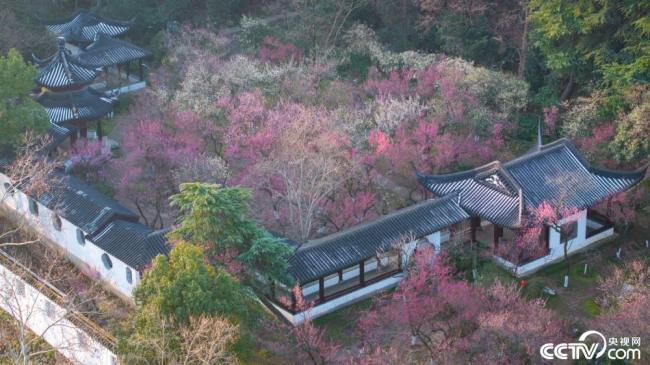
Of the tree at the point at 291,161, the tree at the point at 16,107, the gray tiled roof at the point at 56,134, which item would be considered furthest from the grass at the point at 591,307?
the gray tiled roof at the point at 56,134

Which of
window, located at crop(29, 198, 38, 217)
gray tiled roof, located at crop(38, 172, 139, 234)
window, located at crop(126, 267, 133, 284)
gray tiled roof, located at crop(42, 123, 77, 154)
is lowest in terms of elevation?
window, located at crop(126, 267, 133, 284)

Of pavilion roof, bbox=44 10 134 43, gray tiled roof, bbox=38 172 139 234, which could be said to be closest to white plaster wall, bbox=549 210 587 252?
gray tiled roof, bbox=38 172 139 234

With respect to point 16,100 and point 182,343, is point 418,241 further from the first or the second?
point 16,100

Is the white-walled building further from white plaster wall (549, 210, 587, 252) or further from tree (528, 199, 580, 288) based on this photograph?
white plaster wall (549, 210, 587, 252)

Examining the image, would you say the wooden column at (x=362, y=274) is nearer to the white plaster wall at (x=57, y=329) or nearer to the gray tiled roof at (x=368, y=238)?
the gray tiled roof at (x=368, y=238)

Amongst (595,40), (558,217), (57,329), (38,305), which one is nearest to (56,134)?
(38,305)
